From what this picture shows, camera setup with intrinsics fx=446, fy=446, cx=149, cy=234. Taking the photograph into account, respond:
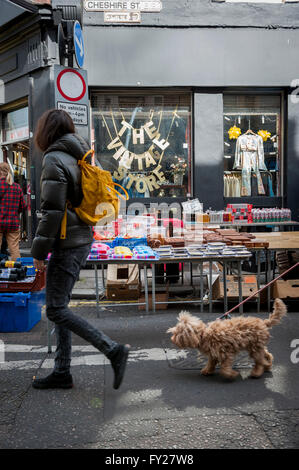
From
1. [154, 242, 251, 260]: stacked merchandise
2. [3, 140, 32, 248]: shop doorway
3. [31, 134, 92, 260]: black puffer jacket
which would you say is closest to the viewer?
[31, 134, 92, 260]: black puffer jacket

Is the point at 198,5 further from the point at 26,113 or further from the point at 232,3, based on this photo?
the point at 26,113

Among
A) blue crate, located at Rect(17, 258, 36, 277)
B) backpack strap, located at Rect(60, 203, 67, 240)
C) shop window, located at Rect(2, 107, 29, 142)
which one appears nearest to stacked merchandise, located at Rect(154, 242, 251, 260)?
blue crate, located at Rect(17, 258, 36, 277)

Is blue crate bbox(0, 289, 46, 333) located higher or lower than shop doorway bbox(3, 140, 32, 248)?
lower

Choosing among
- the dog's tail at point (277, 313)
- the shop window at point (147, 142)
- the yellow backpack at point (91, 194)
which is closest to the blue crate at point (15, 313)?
the yellow backpack at point (91, 194)

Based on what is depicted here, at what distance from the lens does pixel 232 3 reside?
1024 cm

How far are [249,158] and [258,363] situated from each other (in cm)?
755

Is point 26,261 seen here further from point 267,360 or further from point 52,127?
point 267,360

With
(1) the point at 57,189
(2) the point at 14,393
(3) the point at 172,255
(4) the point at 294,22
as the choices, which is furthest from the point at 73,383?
(4) the point at 294,22

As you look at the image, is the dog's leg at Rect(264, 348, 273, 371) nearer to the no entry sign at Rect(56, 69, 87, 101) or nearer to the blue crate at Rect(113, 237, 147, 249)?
the blue crate at Rect(113, 237, 147, 249)

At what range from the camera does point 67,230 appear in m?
3.76

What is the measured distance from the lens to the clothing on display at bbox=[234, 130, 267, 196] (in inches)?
428

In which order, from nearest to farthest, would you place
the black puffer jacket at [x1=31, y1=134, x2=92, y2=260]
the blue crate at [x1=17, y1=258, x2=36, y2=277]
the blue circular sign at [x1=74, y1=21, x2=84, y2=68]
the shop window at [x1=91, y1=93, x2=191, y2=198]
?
the black puffer jacket at [x1=31, y1=134, x2=92, y2=260] → the blue crate at [x1=17, y1=258, x2=36, y2=277] → the blue circular sign at [x1=74, y1=21, x2=84, y2=68] → the shop window at [x1=91, y1=93, x2=191, y2=198]

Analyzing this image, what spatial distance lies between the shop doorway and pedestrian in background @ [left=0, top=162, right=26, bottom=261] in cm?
187

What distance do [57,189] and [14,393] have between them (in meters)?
1.84
